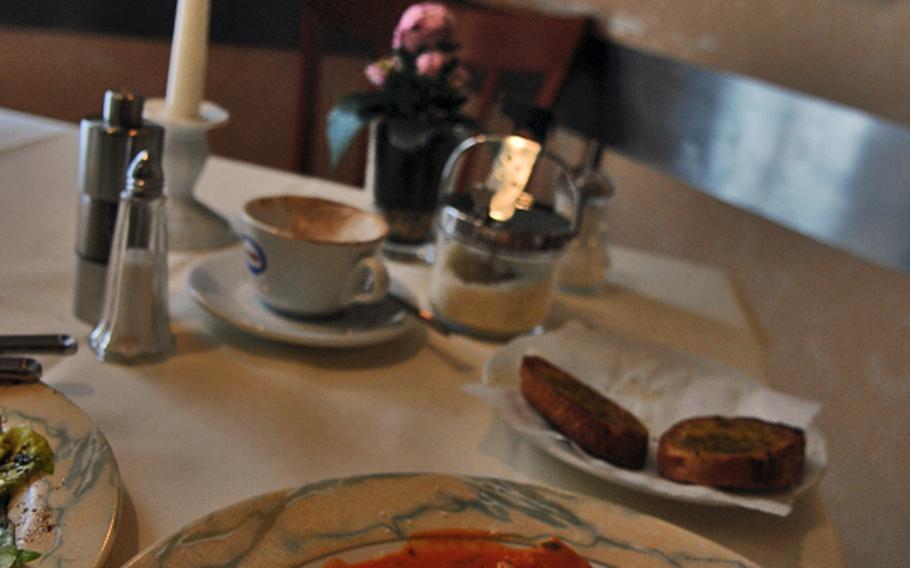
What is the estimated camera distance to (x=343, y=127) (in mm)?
1072

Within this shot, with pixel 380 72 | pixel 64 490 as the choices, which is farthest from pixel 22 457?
pixel 380 72

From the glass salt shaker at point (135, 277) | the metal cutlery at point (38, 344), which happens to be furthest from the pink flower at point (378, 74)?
the metal cutlery at point (38, 344)

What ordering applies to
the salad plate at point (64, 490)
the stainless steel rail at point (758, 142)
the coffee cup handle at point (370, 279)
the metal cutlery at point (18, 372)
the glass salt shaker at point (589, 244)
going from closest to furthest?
the salad plate at point (64, 490)
the metal cutlery at point (18, 372)
the coffee cup handle at point (370, 279)
the glass salt shaker at point (589, 244)
the stainless steel rail at point (758, 142)

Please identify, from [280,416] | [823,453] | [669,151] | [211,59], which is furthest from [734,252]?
[280,416]

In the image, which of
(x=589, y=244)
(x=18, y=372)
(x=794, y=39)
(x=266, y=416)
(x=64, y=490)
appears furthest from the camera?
(x=794, y=39)

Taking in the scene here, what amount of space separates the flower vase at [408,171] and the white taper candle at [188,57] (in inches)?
7.5

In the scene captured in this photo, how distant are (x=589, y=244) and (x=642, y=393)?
0.29 m

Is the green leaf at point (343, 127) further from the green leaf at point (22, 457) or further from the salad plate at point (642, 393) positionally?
the green leaf at point (22, 457)

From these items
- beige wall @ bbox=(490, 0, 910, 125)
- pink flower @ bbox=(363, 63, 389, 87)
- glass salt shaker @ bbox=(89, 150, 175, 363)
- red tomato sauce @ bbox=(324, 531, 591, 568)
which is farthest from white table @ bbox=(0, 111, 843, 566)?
beige wall @ bbox=(490, 0, 910, 125)

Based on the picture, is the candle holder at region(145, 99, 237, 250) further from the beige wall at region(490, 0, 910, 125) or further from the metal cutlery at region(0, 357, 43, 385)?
the beige wall at region(490, 0, 910, 125)

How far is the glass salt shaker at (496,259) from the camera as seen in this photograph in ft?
3.07

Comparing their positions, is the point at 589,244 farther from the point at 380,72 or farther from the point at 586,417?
the point at 586,417

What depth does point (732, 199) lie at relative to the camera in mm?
2420

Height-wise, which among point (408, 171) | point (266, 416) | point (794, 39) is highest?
point (794, 39)
